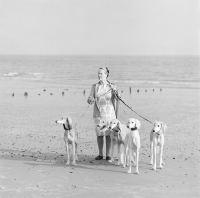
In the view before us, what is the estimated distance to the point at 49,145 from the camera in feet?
34.3

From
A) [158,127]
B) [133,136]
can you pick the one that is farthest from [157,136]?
[133,136]

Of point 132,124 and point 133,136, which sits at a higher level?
point 132,124

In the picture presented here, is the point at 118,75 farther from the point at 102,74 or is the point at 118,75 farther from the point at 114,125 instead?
the point at 114,125

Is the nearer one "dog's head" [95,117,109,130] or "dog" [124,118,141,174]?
"dog" [124,118,141,174]

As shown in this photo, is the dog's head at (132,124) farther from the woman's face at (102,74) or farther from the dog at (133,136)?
the woman's face at (102,74)

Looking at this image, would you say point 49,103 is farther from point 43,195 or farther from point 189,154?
point 43,195

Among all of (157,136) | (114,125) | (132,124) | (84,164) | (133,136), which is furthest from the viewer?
(84,164)

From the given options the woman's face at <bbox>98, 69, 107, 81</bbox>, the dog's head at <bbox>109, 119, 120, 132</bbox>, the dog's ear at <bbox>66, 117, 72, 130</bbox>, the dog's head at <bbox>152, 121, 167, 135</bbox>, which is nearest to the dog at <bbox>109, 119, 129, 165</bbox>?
the dog's head at <bbox>109, 119, 120, 132</bbox>

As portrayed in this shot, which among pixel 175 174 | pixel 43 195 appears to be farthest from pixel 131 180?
pixel 43 195

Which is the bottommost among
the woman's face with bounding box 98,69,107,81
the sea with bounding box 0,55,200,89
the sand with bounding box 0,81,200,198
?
the sand with bounding box 0,81,200,198

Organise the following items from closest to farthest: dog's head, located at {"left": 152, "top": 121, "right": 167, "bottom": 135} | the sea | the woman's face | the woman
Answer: dog's head, located at {"left": 152, "top": 121, "right": 167, "bottom": 135}, the woman's face, the woman, the sea

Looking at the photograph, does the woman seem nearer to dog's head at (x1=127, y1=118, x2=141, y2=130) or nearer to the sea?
dog's head at (x1=127, y1=118, x2=141, y2=130)

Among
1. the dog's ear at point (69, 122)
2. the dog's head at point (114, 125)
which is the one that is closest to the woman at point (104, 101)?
the dog's head at point (114, 125)

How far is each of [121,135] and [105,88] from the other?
53.9 inches
